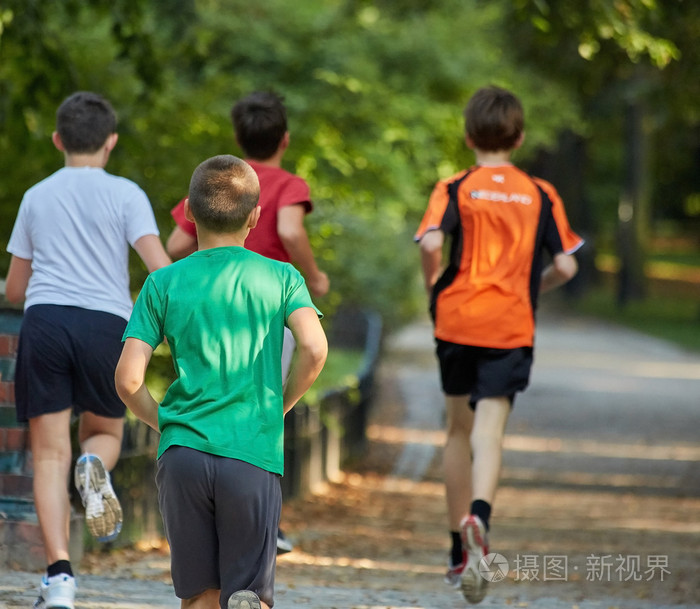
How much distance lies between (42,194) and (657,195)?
5107cm

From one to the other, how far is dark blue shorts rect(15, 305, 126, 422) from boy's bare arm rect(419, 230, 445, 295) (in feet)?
4.84

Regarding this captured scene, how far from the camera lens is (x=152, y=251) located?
454 cm

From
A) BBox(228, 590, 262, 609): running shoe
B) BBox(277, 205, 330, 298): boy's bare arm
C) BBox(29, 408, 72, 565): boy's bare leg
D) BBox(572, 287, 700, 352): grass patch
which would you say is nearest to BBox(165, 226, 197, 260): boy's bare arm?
BBox(277, 205, 330, 298): boy's bare arm

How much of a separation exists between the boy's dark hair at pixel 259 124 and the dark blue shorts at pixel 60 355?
3.77 feet

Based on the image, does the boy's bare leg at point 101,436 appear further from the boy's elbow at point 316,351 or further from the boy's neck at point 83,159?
the boy's elbow at point 316,351

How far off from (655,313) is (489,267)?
2987cm

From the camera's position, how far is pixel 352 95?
51.5 feet

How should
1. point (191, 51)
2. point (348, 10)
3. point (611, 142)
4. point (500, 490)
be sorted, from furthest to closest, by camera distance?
point (611, 142), point (348, 10), point (500, 490), point (191, 51)

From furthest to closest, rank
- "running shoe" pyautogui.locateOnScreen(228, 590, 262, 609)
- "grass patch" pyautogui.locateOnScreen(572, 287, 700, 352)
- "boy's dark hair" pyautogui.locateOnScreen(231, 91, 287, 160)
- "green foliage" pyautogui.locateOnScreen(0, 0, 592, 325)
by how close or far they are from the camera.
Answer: "grass patch" pyautogui.locateOnScreen(572, 287, 700, 352) → "green foliage" pyautogui.locateOnScreen(0, 0, 592, 325) → "boy's dark hair" pyautogui.locateOnScreen(231, 91, 287, 160) → "running shoe" pyautogui.locateOnScreen(228, 590, 262, 609)

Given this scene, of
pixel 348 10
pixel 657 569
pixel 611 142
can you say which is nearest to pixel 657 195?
pixel 611 142

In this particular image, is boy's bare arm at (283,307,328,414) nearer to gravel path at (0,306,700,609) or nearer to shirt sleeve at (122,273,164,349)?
shirt sleeve at (122,273,164,349)

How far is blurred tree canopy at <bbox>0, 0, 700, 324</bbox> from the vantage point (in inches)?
300

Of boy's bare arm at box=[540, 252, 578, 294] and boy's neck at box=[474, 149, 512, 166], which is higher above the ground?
boy's neck at box=[474, 149, 512, 166]

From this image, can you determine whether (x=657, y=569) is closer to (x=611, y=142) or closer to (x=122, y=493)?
(x=122, y=493)
